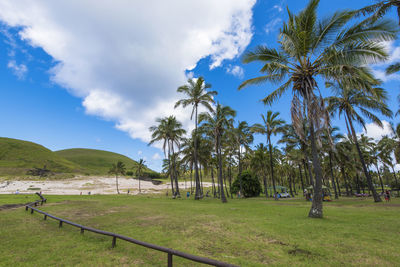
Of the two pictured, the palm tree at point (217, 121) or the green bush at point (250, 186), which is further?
the green bush at point (250, 186)

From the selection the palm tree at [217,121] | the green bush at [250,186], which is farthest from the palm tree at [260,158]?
the palm tree at [217,121]

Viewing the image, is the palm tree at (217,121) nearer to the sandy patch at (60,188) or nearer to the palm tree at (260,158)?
the palm tree at (260,158)

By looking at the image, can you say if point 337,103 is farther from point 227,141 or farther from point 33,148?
point 33,148

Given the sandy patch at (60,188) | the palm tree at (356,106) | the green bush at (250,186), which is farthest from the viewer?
the sandy patch at (60,188)

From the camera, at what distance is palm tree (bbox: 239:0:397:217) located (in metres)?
10.9

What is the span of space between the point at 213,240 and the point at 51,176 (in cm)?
9288

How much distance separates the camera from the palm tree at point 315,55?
10.9m

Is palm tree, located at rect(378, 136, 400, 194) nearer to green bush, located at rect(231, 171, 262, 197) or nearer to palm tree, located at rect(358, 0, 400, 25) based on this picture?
green bush, located at rect(231, 171, 262, 197)

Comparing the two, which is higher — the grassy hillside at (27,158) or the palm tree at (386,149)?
the grassy hillside at (27,158)

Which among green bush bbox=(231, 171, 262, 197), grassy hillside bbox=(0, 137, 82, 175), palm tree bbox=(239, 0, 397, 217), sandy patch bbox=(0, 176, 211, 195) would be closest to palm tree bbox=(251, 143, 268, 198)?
green bush bbox=(231, 171, 262, 197)

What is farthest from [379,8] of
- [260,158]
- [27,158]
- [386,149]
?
[27,158]

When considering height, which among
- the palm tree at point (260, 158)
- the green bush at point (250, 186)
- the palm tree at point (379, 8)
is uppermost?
the palm tree at point (379, 8)

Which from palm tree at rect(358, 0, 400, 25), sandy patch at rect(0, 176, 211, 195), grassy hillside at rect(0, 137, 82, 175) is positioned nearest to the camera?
palm tree at rect(358, 0, 400, 25)

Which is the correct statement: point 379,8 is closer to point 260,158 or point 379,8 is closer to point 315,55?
point 315,55
